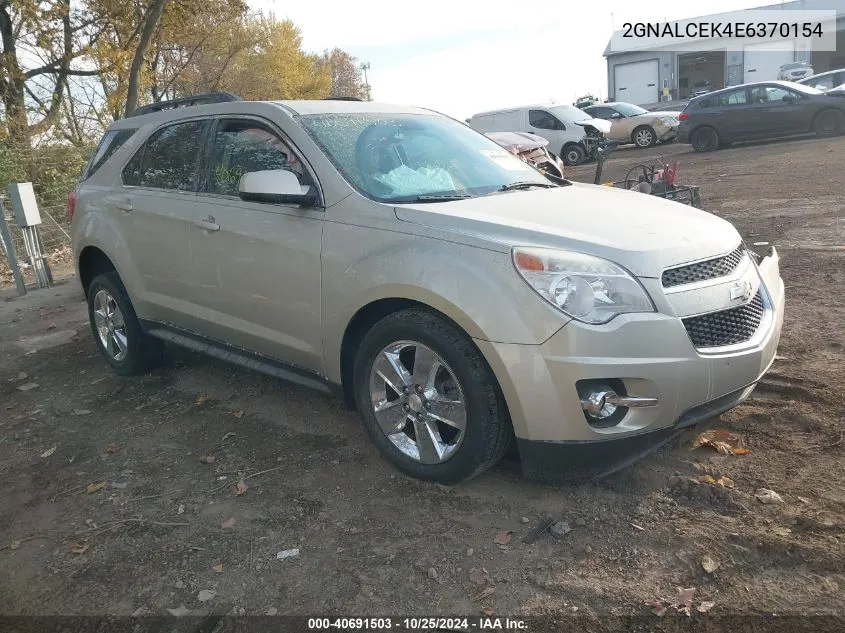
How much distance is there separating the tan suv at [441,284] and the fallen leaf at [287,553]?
0.68m

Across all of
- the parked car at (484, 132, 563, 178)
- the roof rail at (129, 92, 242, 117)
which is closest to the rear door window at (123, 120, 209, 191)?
the roof rail at (129, 92, 242, 117)

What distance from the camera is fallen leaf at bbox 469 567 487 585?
2.66m

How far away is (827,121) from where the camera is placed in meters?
17.1

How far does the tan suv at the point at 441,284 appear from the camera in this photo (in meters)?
2.83

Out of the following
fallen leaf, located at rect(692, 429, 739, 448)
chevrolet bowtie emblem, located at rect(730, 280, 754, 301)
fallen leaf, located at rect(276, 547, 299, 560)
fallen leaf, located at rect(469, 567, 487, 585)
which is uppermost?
chevrolet bowtie emblem, located at rect(730, 280, 754, 301)

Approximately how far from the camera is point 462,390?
304 centimetres

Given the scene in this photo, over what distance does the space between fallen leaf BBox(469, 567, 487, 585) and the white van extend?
18450 millimetres

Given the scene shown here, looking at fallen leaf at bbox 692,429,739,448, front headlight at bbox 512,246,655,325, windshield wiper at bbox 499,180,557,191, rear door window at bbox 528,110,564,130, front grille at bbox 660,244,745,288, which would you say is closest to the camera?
A: front headlight at bbox 512,246,655,325

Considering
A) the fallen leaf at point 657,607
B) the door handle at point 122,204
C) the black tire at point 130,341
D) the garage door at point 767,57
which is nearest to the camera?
the fallen leaf at point 657,607

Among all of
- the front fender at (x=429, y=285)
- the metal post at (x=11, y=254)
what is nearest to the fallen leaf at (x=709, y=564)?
the front fender at (x=429, y=285)

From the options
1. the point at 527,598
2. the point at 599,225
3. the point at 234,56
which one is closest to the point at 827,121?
the point at 599,225

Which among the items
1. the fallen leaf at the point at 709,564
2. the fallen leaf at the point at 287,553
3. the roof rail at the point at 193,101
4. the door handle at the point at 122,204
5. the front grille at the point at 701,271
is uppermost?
the roof rail at the point at 193,101

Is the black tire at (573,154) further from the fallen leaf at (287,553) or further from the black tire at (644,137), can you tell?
the fallen leaf at (287,553)

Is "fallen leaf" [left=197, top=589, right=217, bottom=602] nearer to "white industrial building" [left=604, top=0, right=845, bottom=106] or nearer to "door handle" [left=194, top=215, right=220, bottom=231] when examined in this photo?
"door handle" [left=194, top=215, right=220, bottom=231]
